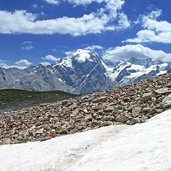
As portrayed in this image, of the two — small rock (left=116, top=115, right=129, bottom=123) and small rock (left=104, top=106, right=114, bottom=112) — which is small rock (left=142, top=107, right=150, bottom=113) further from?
small rock (left=104, top=106, right=114, bottom=112)

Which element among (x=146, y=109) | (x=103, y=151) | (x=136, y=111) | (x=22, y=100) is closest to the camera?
(x=103, y=151)

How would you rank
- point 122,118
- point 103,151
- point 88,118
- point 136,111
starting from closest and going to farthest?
1. point 103,151
2. point 122,118
3. point 136,111
4. point 88,118

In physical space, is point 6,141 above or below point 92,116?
below

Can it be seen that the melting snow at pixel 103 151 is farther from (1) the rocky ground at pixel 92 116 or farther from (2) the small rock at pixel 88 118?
(2) the small rock at pixel 88 118

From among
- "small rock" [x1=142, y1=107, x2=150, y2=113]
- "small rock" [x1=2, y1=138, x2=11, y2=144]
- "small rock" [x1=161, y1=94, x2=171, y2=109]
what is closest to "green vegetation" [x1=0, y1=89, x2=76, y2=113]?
"small rock" [x1=2, y1=138, x2=11, y2=144]

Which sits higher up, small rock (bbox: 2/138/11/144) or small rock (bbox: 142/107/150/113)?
small rock (bbox: 142/107/150/113)

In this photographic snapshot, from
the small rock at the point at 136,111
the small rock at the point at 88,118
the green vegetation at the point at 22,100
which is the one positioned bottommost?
the green vegetation at the point at 22,100

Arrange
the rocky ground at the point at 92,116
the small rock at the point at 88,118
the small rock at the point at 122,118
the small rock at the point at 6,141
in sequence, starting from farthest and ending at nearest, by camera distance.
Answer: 1. the small rock at the point at 6,141
2. the small rock at the point at 88,118
3. the rocky ground at the point at 92,116
4. the small rock at the point at 122,118

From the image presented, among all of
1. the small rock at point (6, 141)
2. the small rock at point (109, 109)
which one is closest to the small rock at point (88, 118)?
the small rock at point (109, 109)

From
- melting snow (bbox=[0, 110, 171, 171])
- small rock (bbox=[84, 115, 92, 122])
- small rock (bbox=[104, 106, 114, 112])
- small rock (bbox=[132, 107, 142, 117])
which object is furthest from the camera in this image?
small rock (bbox=[104, 106, 114, 112])

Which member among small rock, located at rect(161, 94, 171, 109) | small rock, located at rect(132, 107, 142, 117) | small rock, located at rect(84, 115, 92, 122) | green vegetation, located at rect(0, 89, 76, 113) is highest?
small rock, located at rect(161, 94, 171, 109)

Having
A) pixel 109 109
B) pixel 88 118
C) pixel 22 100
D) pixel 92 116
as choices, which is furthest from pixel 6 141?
pixel 22 100

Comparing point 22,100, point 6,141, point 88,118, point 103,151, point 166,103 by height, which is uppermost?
point 166,103

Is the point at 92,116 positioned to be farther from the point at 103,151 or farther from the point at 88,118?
the point at 103,151
